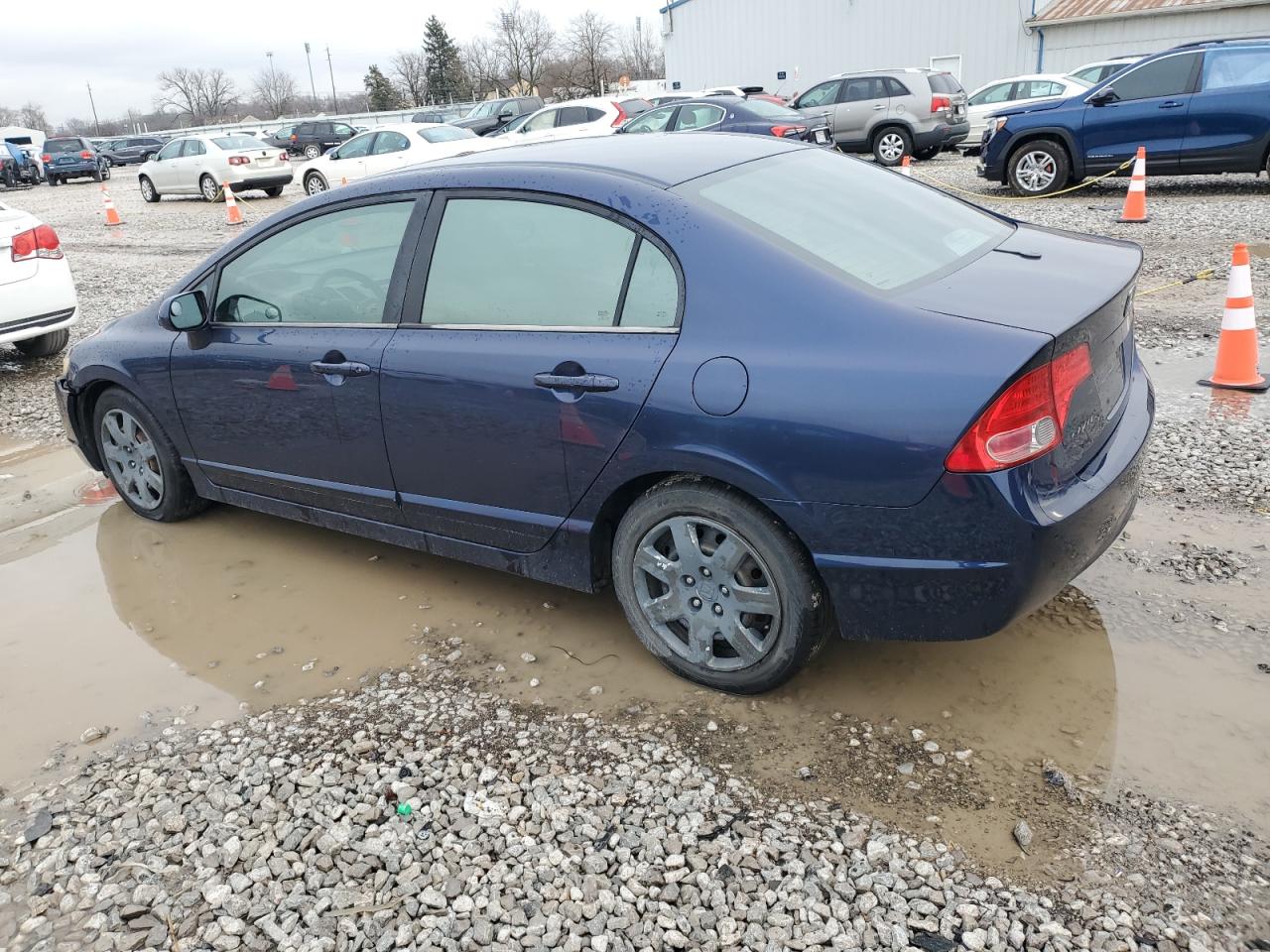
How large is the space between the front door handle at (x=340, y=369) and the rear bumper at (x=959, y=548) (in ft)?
5.58

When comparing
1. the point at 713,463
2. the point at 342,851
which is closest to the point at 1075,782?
the point at 713,463

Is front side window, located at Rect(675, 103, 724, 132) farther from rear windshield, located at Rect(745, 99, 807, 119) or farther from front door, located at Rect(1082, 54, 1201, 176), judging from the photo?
front door, located at Rect(1082, 54, 1201, 176)

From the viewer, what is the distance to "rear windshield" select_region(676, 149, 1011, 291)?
120 inches

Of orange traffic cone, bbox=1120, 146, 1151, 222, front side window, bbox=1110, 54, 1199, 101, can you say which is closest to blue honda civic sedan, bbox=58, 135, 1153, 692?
orange traffic cone, bbox=1120, 146, 1151, 222

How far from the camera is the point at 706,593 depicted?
3135 millimetres

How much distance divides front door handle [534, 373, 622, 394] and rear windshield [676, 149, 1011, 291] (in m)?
0.63

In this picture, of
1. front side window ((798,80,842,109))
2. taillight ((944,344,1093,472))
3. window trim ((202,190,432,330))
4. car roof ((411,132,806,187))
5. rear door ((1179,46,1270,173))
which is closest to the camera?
taillight ((944,344,1093,472))

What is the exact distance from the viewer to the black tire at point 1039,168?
1305 centimetres

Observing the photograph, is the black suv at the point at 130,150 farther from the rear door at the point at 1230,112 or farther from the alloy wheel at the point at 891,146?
the rear door at the point at 1230,112

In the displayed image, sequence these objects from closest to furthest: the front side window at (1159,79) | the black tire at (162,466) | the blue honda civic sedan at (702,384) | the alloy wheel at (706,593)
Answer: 1. the blue honda civic sedan at (702,384)
2. the alloy wheel at (706,593)
3. the black tire at (162,466)
4. the front side window at (1159,79)

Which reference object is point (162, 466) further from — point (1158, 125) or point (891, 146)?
point (891, 146)

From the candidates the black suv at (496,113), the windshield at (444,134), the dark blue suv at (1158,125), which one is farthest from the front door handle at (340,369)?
the black suv at (496,113)

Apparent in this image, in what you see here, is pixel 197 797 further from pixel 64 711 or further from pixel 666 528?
pixel 666 528

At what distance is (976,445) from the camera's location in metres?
2.56
